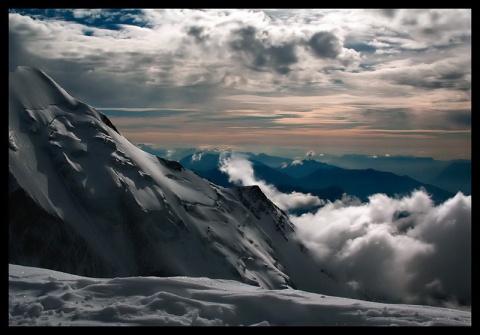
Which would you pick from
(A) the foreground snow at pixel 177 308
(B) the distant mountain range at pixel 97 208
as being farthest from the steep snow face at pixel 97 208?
(A) the foreground snow at pixel 177 308

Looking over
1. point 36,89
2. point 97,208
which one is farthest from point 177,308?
point 36,89

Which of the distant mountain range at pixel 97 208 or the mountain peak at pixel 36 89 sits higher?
the mountain peak at pixel 36 89

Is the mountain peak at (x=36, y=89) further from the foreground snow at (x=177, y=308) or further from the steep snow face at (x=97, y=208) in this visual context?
the foreground snow at (x=177, y=308)

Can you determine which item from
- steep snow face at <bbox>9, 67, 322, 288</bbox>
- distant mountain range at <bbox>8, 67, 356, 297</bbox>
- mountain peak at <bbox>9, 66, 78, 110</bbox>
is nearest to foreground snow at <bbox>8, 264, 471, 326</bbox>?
distant mountain range at <bbox>8, 67, 356, 297</bbox>

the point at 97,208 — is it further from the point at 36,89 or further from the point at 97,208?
the point at 36,89

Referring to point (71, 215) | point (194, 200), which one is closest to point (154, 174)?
point (194, 200)

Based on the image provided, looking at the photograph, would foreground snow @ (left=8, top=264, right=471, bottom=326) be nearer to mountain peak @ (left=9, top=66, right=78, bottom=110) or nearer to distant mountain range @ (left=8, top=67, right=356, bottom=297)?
distant mountain range @ (left=8, top=67, right=356, bottom=297)
